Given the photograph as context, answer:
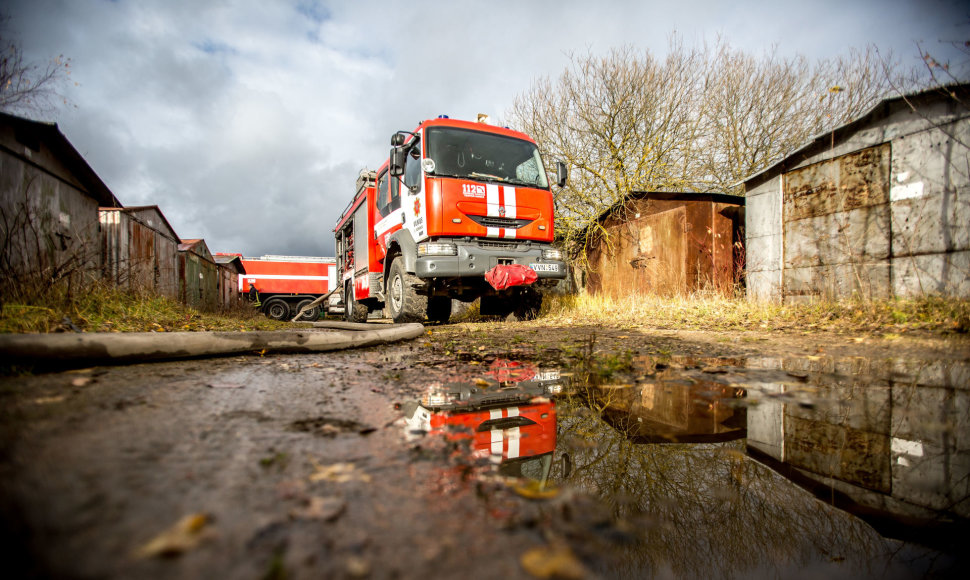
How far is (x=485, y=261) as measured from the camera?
5.77m

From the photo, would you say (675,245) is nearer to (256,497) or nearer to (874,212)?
(874,212)

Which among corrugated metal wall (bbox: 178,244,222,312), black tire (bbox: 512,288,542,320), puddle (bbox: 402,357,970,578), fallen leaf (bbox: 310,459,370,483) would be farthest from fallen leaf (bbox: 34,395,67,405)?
corrugated metal wall (bbox: 178,244,222,312)

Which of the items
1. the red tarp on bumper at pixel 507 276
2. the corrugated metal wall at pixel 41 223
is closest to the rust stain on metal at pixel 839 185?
the red tarp on bumper at pixel 507 276

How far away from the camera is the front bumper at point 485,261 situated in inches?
217

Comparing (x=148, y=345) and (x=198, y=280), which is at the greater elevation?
(x=198, y=280)

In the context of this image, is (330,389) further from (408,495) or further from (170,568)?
(170,568)

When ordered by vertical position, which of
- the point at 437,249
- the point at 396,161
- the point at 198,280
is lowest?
the point at 198,280

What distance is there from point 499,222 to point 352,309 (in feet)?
17.5

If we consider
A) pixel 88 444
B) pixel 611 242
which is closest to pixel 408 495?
pixel 88 444

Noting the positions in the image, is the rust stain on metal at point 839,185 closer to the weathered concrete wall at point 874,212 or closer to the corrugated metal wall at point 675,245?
the weathered concrete wall at point 874,212

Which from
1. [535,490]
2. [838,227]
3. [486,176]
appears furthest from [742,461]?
[838,227]

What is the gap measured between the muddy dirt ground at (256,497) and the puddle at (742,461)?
0.26 feet

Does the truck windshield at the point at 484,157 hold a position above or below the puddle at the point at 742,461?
above

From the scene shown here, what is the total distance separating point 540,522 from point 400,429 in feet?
2.21
